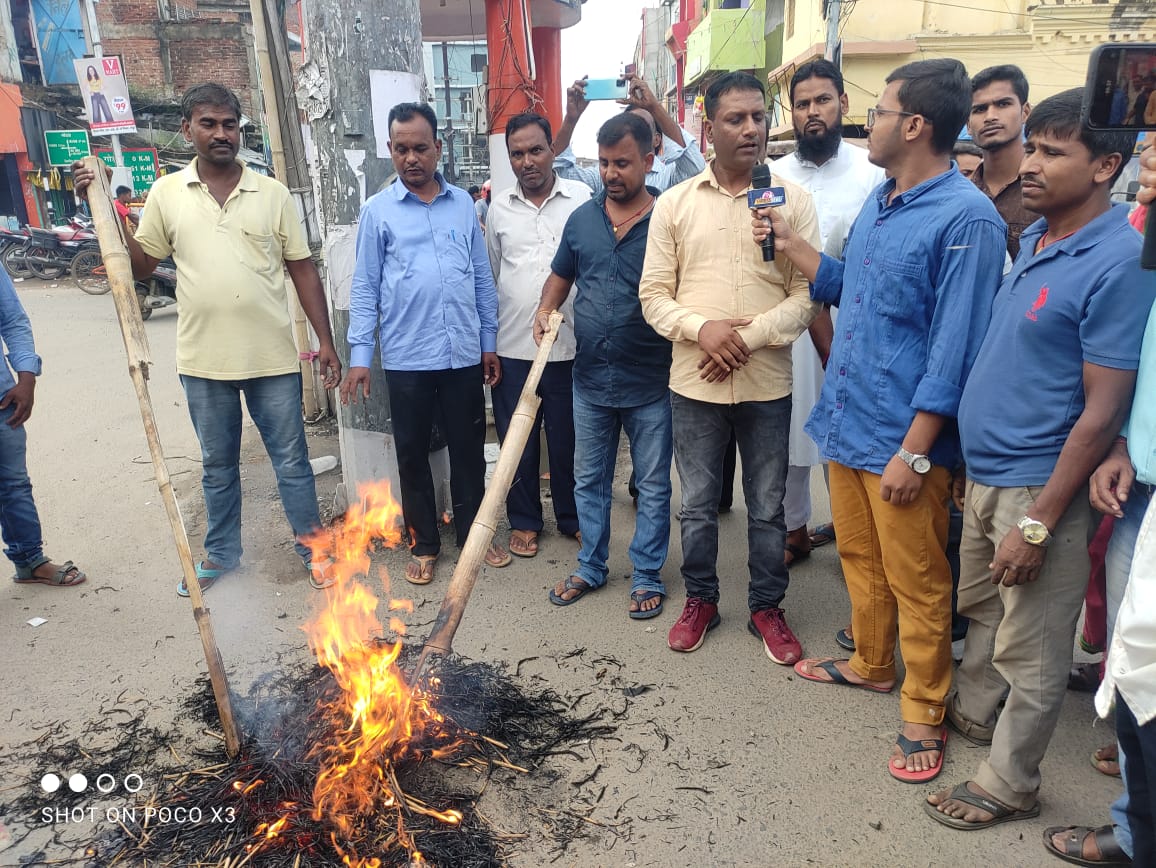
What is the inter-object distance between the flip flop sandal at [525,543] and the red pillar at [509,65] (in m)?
4.28

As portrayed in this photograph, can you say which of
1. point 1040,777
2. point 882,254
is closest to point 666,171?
point 882,254

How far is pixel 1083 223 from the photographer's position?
2.28m

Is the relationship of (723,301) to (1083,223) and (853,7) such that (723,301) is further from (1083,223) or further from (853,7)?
(853,7)

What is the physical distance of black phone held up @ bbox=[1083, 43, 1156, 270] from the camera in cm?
179

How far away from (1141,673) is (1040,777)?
128 centimetres

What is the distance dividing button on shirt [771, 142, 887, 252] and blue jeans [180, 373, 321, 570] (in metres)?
2.82

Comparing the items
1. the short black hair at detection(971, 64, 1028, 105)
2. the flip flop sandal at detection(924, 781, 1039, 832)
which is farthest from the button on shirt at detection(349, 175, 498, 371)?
the flip flop sandal at detection(924, 781, 1039, 832)

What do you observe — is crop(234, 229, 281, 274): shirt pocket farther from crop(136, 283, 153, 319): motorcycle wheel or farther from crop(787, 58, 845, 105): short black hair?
crop(136, 283, 153, 319): motorcycle wheel

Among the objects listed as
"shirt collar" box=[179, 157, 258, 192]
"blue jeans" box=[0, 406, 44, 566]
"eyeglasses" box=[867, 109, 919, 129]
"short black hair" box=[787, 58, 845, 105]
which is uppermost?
"short black hair" box=[787, 58, 845, 105]

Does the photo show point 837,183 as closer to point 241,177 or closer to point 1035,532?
point 1035,532

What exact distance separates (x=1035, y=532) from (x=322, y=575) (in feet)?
11.1

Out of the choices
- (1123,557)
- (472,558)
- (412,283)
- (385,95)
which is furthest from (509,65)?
(1123,557)

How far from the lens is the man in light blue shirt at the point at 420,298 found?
13.5 feet

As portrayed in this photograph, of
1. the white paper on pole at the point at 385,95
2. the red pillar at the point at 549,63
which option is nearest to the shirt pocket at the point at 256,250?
the white paper on pole at the point at 385,95
